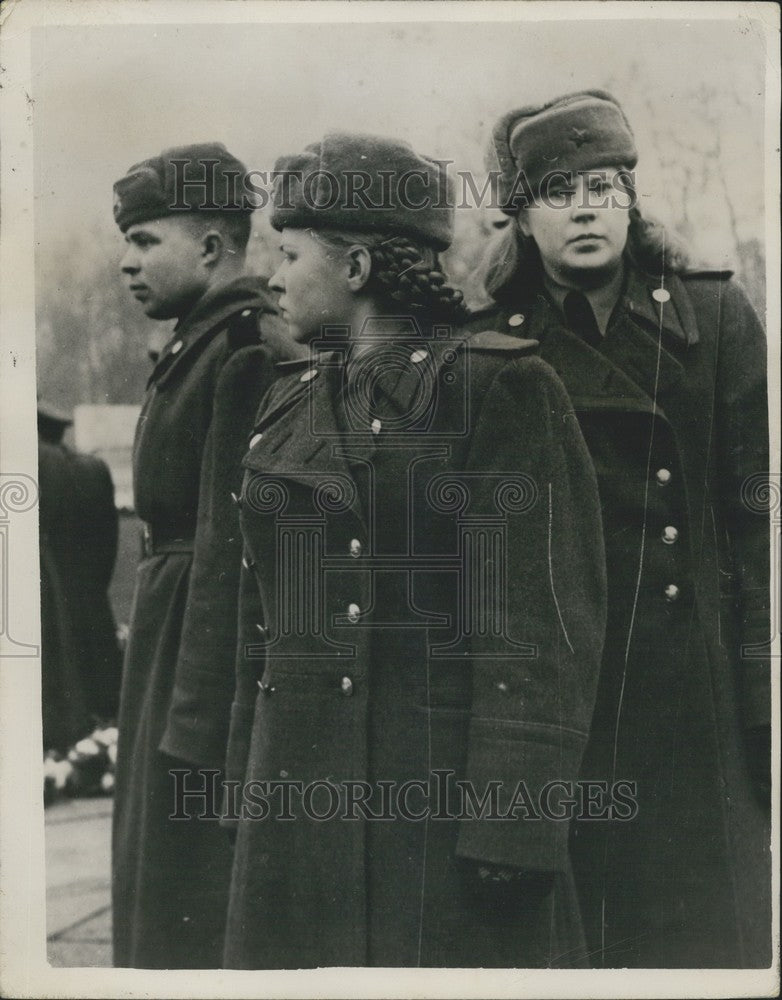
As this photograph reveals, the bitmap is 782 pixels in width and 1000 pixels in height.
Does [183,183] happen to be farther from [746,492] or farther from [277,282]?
[746,492]

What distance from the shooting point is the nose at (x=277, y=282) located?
2789 mm

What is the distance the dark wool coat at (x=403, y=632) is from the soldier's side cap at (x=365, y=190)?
0.94ft

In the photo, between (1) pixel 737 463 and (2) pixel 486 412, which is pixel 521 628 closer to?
(2) pixel 486 412

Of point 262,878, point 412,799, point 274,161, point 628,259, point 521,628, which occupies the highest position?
point 274,161

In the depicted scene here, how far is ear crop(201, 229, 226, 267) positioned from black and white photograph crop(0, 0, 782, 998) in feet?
0.04

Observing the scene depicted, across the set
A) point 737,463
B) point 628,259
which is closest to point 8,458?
point 628,259

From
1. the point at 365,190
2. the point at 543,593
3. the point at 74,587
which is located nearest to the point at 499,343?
the point at 365,190

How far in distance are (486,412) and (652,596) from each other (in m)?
0.61

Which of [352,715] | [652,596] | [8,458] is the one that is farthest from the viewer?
[8,458]

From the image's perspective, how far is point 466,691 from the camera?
2602mm

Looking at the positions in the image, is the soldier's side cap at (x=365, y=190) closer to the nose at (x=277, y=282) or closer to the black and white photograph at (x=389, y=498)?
the black and white photograph at (x=389, y=498)

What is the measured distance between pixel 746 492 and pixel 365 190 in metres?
1.19

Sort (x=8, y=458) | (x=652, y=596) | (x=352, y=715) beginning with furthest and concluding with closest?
(x=8, y=458) < (x=652, y=596) < (x=352, y=715)

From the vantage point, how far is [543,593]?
2.62 m
